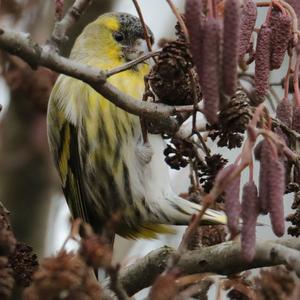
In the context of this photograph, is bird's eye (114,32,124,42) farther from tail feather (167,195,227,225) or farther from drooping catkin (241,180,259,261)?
drooping catkin (241,180,259,261)

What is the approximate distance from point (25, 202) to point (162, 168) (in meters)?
1.40

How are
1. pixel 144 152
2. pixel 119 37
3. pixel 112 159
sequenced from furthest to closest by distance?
pixel 119 37
pixel 112 159
pixel 144 152

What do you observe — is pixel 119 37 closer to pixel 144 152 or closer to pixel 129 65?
pixel 144 152

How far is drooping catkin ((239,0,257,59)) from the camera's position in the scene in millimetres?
1803

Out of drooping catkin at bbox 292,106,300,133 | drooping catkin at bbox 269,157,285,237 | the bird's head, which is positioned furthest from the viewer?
the bird's head

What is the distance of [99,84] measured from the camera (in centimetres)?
185

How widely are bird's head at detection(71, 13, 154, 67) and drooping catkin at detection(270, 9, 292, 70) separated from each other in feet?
4.82

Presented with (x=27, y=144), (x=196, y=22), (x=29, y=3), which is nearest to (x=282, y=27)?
(x=196, y=22)

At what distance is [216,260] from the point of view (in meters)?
2.12

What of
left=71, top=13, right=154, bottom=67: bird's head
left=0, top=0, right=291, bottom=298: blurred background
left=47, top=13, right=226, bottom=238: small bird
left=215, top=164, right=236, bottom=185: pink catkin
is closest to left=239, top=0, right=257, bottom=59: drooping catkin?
left=215, top=164, right=236, bottom=185: pink catkin

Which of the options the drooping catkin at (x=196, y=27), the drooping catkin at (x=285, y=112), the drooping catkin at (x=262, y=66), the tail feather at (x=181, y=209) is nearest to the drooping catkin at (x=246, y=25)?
the drooping catkin at (x=262, y=66)

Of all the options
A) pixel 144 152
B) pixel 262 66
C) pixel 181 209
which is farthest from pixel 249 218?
pixel 144 152

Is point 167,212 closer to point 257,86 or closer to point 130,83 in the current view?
point 130,83

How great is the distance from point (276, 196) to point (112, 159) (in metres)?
1.61
